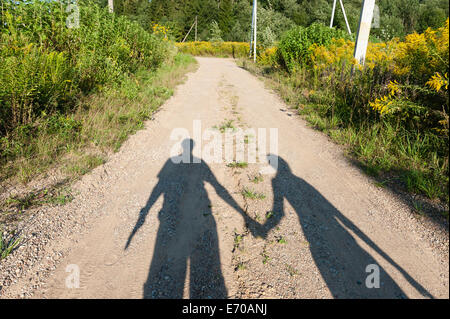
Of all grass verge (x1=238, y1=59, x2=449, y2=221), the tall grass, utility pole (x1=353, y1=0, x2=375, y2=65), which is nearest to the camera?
grass verge (x1=238, y1=59, x2=449, y2=221)

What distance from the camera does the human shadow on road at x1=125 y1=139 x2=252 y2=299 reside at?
7.22 ft

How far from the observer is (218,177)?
3959mm

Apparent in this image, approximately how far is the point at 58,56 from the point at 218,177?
3.70 metres

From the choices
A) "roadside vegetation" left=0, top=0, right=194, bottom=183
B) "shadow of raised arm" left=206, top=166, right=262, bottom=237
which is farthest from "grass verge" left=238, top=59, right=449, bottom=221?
"roadside vegetation" left=0, top=0, right=194, bottom=183

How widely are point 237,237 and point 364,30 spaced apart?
21.3 feet

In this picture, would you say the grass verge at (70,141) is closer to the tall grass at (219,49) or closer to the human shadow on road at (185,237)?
the human shadow on road at (185,237)

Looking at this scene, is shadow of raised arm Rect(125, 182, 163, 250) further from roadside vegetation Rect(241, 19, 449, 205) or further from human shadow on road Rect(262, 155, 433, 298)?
roadside vegetation Rect(241, 19, 449, 205)

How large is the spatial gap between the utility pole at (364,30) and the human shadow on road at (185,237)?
5.24 meters

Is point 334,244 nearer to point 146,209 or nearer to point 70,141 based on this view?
point 146,209

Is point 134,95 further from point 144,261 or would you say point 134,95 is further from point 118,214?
point 144,261

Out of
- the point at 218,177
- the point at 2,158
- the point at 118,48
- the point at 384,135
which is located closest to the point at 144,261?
the point at 218,177

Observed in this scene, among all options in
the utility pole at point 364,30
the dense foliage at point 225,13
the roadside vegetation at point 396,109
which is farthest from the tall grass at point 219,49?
the roadside vegetation at point 396,109

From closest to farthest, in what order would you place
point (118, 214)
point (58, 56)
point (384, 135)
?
point (118, 214), point (384, 135), point (58, 56)

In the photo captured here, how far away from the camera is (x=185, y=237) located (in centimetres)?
275
